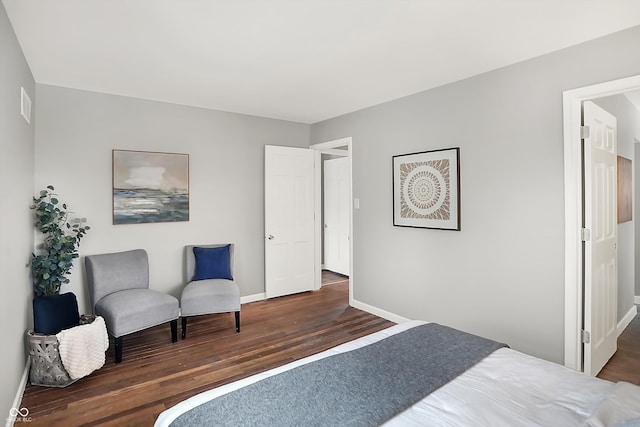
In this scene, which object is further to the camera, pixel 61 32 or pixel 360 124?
pixel 360 124

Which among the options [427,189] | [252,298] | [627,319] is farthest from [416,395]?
[627,319]

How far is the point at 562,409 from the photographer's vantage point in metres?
1.27

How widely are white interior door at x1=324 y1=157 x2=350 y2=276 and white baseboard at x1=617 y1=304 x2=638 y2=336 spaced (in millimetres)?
3737

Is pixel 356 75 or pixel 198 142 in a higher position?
pixel 356 75

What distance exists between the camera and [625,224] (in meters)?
3.65

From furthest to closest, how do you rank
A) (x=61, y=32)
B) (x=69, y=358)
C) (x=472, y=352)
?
(x=69, y=358) < (x=61, y=32) < (x=472, y=352)

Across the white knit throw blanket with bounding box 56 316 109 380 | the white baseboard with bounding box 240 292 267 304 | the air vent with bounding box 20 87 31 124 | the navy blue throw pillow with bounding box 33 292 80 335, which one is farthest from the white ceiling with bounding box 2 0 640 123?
the white baseboard with bounding box 240 292 267 304

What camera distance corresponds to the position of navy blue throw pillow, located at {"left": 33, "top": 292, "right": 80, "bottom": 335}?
2.58 m

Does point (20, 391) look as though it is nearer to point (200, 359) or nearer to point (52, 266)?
point (52, 266)

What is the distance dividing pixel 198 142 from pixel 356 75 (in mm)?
2140

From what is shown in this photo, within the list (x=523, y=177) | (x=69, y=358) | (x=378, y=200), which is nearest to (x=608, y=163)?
(x=523, y=177)

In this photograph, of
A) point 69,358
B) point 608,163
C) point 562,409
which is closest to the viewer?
point 562,409

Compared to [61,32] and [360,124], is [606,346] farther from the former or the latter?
[61,32]

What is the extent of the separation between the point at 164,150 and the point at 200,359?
7.69ft
